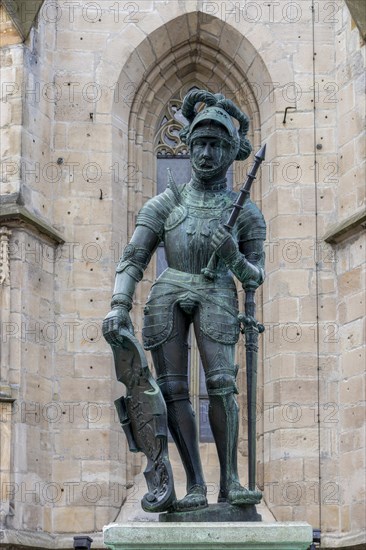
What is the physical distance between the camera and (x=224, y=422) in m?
8.76

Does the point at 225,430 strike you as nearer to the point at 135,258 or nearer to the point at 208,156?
the point at 135,258

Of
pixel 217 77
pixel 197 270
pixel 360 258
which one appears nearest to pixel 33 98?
pixel 217 77

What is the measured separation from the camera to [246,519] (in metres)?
8.52

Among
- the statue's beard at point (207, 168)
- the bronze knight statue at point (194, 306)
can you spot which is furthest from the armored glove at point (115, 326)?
the statue's beard at point (207, 168)

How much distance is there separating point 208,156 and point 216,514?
77.8 inches

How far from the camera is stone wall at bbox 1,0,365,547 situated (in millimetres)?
16641

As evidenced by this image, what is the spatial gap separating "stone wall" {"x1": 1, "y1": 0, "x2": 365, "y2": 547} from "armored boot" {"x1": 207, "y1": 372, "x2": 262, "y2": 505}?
750 cm

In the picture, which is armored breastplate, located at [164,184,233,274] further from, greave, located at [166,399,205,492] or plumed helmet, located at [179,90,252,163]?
greave, located at [166,399,205,492]

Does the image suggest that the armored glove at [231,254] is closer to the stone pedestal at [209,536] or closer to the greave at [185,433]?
the greave at [185,433]

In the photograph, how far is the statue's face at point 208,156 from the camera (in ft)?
29.7

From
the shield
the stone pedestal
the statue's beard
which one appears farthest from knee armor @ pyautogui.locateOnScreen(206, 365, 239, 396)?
the statue's beard

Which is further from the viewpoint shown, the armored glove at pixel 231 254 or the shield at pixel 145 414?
the armored glove at pixel 231 254

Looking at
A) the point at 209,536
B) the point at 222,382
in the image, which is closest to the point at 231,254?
the point at 222,382

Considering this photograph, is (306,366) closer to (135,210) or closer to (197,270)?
(135,210)
